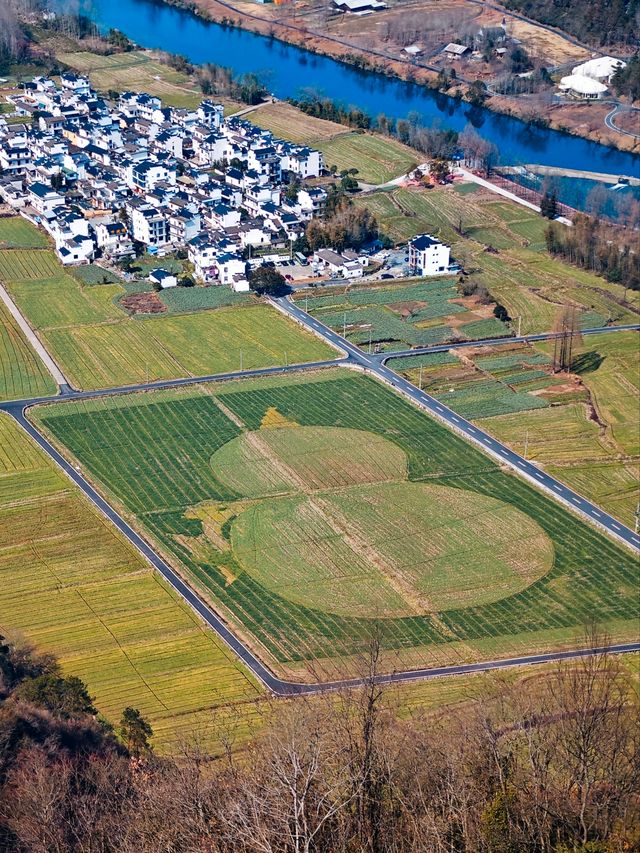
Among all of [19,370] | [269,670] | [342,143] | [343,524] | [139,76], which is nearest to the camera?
[269,670]

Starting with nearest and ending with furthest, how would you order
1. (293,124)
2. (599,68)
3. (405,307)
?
(405,307), (293,124), (599,68)

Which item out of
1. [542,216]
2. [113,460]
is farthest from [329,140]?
[113,460]

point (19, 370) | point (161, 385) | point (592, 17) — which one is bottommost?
point (19, 370)

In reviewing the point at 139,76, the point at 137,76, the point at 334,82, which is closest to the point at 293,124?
the point at 334,82

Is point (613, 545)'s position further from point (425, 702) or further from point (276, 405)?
point (276, 405)

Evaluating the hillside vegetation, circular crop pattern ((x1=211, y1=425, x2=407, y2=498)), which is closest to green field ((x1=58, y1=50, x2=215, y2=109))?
the hillside vegetation

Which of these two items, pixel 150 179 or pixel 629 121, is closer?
pixel 150 179

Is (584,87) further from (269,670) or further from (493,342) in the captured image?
(269,670)

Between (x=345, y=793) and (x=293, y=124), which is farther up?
(x=345, y=793)
